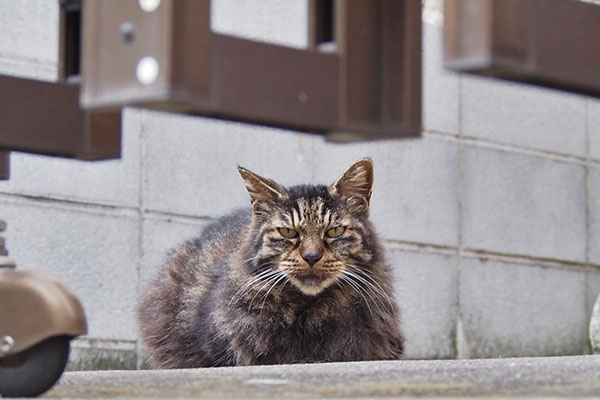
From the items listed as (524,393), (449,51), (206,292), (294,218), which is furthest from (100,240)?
(449,51)

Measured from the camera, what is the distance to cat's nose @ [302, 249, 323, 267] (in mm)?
3668

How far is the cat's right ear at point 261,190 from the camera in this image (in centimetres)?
388

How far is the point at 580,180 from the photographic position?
6168 mm

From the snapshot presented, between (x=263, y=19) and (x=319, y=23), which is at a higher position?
(x=263, y=19)

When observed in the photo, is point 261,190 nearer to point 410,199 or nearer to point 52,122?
point 410,199

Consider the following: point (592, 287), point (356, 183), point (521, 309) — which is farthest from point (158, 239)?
point (592, 287)

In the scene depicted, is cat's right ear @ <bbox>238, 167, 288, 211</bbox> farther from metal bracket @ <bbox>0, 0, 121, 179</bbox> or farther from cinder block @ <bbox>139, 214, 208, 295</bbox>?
metal bracket @ <bbox>0, 0, 121, 179</bbox>

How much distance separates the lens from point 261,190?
154 inches

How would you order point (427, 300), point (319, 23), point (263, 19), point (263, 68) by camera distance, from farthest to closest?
point (427, 300) → point (263, 19) → point (319, 23) → point (263, 68)

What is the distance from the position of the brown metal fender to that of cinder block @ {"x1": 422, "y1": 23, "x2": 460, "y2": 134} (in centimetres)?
349

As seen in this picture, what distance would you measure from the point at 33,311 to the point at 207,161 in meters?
2.73

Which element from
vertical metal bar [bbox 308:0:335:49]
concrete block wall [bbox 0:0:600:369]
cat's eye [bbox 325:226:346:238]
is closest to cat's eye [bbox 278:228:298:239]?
cat's eye [bbox 325:226:346:238]

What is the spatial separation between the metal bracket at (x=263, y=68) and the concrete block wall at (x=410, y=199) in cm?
252

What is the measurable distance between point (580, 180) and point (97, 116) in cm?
443
